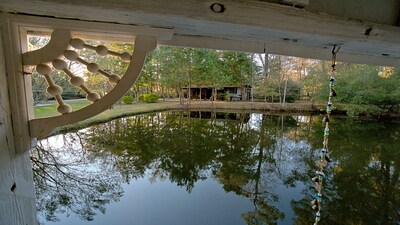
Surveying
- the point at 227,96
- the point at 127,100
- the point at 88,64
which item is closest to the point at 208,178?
the point at 88,64

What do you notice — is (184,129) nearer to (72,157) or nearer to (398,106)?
(72,157)

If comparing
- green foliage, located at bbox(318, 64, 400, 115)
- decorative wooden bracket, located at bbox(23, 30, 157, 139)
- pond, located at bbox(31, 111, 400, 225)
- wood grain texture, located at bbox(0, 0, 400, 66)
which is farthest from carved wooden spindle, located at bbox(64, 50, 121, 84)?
green foliage, located at bbox(318, 64, 400, 115)

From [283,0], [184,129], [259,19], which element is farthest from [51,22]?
[184,129]

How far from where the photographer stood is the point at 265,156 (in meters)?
6.27

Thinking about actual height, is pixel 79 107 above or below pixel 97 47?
below

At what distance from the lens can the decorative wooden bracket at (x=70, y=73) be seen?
0.66 meters

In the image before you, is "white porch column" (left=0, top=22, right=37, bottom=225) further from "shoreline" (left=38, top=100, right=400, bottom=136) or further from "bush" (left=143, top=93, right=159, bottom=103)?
"bush" (left=143, top=93, right=159, bottom=103)

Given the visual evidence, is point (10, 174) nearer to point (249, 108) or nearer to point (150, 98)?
point (249, 108)

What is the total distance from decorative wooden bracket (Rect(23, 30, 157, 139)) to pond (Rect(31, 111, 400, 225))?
337 cm

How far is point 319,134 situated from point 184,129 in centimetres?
583

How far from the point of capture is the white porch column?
0.60 meters

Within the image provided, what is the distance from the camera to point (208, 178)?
4996mm

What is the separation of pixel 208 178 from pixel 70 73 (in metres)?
4.66

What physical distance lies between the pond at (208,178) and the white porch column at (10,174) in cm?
324
